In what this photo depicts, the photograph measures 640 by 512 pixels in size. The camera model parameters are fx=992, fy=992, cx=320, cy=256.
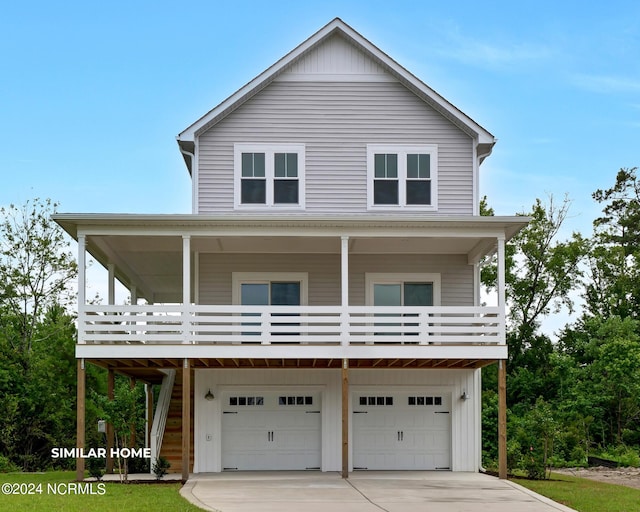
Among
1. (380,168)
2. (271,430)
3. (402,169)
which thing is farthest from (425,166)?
(271,430)

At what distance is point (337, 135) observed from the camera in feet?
83.4

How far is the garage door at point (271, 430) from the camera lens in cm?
2492

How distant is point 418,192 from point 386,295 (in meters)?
2.75

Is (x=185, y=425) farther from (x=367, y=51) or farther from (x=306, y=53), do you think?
(x=367, y=51)

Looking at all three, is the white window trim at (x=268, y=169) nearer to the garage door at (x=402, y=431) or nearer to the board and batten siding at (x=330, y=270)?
the board and batten siding at (x=330, y=270)

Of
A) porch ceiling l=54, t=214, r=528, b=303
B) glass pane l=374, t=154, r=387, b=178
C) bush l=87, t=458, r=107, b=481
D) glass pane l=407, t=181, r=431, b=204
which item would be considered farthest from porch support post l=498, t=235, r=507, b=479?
bush l=87, t=458, r=107, b=481

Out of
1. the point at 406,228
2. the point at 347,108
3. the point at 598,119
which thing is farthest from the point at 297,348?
the point at 598,119

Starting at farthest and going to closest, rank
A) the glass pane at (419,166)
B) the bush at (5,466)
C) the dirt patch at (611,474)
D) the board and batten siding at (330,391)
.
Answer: the bush at (5,466)
the glass pane at (419,166)
the board and batten siding at (330,391)
the dirt patch at (611,474)

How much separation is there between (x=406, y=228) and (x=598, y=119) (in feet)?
61.1

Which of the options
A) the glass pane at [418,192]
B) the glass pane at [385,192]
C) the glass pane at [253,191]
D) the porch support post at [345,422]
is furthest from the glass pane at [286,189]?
the porch support post at [345,422]

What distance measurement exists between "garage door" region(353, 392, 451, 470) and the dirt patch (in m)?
3.86

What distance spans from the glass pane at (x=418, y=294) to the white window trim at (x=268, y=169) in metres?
3.44

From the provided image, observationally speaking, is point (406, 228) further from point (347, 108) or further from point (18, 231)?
point (18, 231)

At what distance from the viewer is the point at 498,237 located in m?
22.5
